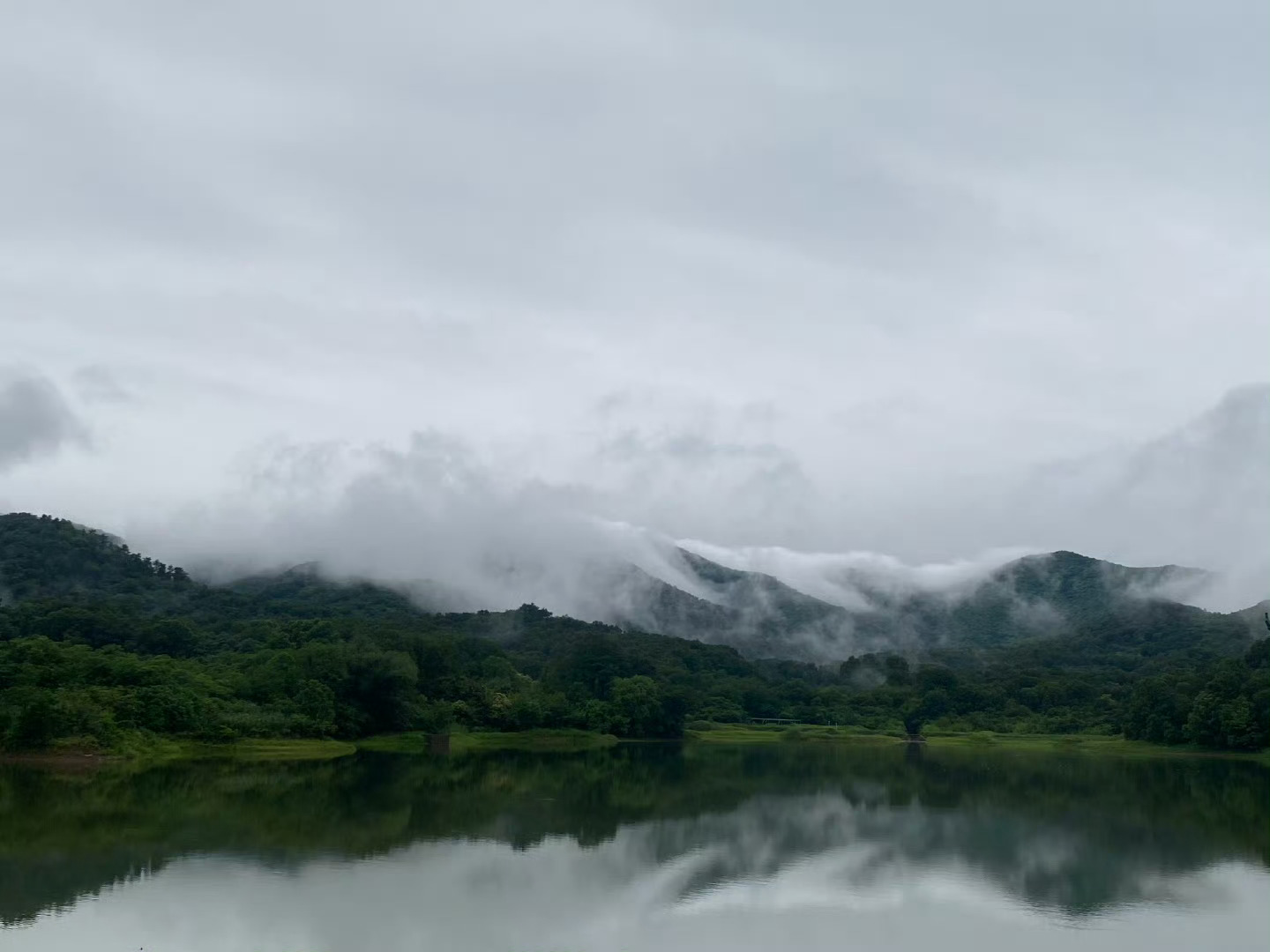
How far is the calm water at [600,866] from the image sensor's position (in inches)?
719

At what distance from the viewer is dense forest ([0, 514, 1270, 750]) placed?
170 feet

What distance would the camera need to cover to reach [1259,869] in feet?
85.9

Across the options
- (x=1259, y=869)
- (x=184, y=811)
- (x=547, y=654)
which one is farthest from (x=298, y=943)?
(x=547, y=654)

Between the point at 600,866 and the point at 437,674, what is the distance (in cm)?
5094

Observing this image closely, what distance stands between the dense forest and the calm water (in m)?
10.1

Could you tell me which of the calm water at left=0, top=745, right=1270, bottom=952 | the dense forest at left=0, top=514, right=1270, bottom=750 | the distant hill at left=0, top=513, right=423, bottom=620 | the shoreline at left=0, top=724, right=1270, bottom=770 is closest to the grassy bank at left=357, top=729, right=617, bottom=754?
the shoreline at left=0, top=724, right=1270, bottom=770

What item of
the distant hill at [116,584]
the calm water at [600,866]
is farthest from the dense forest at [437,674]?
the calm water at [600,866]

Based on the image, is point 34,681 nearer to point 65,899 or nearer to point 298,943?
point 65,899

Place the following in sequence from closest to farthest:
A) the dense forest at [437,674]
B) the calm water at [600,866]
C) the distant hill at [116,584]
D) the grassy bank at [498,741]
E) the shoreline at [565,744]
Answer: the calm water at [600,866] → the shoreline at [565,744] → the dense forest at [437,674] → the grassy bank at [498,741] → the distant hill at [116,584]

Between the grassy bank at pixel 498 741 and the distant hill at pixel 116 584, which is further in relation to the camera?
the distant hill at pixel 116 584

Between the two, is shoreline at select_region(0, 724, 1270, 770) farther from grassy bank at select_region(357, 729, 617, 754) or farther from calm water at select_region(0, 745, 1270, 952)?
calm water at select_region(0, 745, 1270, 952)

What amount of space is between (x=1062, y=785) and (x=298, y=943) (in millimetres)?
39770

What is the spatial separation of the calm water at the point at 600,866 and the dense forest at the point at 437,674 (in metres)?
10.1

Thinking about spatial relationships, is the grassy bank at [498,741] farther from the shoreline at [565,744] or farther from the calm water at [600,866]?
the calm water at [600,866]
